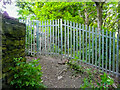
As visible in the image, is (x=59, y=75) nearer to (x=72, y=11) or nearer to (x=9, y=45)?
(x=9, y=45)

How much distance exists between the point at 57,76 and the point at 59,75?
8cm

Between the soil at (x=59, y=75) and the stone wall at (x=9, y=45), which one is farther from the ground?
the stone wall at (x=9, y=45)

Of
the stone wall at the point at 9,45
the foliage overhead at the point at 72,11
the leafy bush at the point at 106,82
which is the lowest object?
the leafy bush at the point at 106,82

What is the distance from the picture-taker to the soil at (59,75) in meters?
2.89

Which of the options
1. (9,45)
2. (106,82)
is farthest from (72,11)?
(9,45)

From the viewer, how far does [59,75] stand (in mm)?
3211

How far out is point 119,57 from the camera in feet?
11.1

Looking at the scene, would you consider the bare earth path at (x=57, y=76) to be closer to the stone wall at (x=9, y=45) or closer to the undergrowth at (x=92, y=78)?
the undergrowth at (x=92, y=78)

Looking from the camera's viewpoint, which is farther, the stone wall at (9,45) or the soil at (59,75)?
the soil at (59,75)

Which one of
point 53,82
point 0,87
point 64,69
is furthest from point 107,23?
point 0,87

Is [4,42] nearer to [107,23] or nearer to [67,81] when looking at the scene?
[67,81]

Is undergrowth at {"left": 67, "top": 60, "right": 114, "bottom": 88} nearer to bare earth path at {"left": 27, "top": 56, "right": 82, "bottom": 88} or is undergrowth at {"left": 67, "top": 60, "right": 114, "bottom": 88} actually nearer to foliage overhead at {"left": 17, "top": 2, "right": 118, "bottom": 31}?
bare earth path at {"left": 27, "top": 56, "right": 82, "bottom": 88}

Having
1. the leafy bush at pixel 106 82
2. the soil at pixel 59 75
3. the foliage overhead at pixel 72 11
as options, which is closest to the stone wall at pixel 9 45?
the soil at pixel 59 75

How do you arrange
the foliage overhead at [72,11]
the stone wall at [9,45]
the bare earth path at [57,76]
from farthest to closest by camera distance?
the foliage overhead at [72,11], the bare earth path at [57,76], the stone wall at [9,45]
